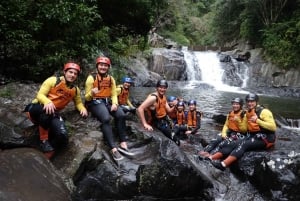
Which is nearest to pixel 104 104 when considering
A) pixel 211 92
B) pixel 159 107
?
pixel 159 107

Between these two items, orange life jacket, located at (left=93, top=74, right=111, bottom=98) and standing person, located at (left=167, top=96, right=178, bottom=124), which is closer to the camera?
orange life jacket, located at (left=93, top=74, right=111, bottom=98)

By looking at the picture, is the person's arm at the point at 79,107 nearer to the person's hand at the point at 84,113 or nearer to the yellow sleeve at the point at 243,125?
the person's hand at the point at 84,113

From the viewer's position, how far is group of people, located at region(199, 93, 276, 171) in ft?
21.7

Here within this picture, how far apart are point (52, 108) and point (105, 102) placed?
4.17 feet

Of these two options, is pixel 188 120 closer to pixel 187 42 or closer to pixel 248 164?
pixel 248 164

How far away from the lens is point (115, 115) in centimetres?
603

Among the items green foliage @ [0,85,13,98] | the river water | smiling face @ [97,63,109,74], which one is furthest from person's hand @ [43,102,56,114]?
the river water

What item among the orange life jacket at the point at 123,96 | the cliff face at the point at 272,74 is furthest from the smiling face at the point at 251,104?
the cliff face at the point at 272,74

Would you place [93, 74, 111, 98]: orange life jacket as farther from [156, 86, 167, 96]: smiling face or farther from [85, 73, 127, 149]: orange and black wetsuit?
[156, 86, 167, 96]: smiling face

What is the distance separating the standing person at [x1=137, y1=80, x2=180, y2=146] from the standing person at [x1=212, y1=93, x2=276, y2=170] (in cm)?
131

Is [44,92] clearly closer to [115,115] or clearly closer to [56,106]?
[56,106]

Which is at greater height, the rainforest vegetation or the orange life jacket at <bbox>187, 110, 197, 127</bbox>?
the rainforest vegetation

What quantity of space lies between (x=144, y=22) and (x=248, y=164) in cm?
958

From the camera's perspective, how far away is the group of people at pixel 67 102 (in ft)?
17.3
